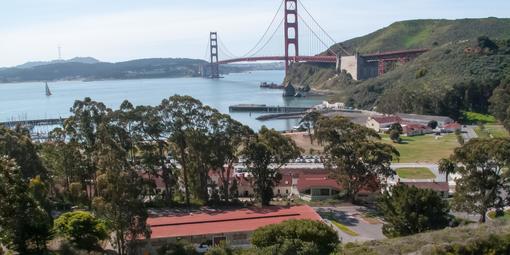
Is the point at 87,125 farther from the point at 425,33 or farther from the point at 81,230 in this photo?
the point at 425,33

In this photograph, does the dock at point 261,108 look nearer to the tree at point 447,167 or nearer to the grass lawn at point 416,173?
the grass lawn at point 416,173

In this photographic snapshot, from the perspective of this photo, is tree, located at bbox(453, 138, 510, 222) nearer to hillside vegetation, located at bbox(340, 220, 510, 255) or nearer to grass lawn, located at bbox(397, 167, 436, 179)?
hillside vegetation, located at bbox(340, 220, 510, 255)

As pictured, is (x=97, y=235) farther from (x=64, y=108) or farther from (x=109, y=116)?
(x=64, y=108)

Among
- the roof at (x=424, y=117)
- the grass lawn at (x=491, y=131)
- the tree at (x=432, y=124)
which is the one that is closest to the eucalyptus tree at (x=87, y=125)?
the grass lawn at (x=491, y=131)

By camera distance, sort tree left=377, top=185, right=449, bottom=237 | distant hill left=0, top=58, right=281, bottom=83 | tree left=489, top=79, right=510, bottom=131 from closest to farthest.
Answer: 1. tree left=377, top=185, right=449, bottom=237
2. tree left=489, top=79, right=510, bottom=131
3. distant hill left=0, top=58, right=281, bottom=83

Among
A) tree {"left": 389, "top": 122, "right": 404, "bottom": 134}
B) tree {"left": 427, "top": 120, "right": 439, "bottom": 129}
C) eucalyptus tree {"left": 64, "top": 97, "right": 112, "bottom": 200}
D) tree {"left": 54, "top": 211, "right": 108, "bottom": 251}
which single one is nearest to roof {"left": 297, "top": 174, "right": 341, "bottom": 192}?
eucalyptus tree {"left": 64, "top": 97, "right": 112, "bottom": 200}

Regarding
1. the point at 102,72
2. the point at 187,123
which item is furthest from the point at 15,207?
the point at 102,72
